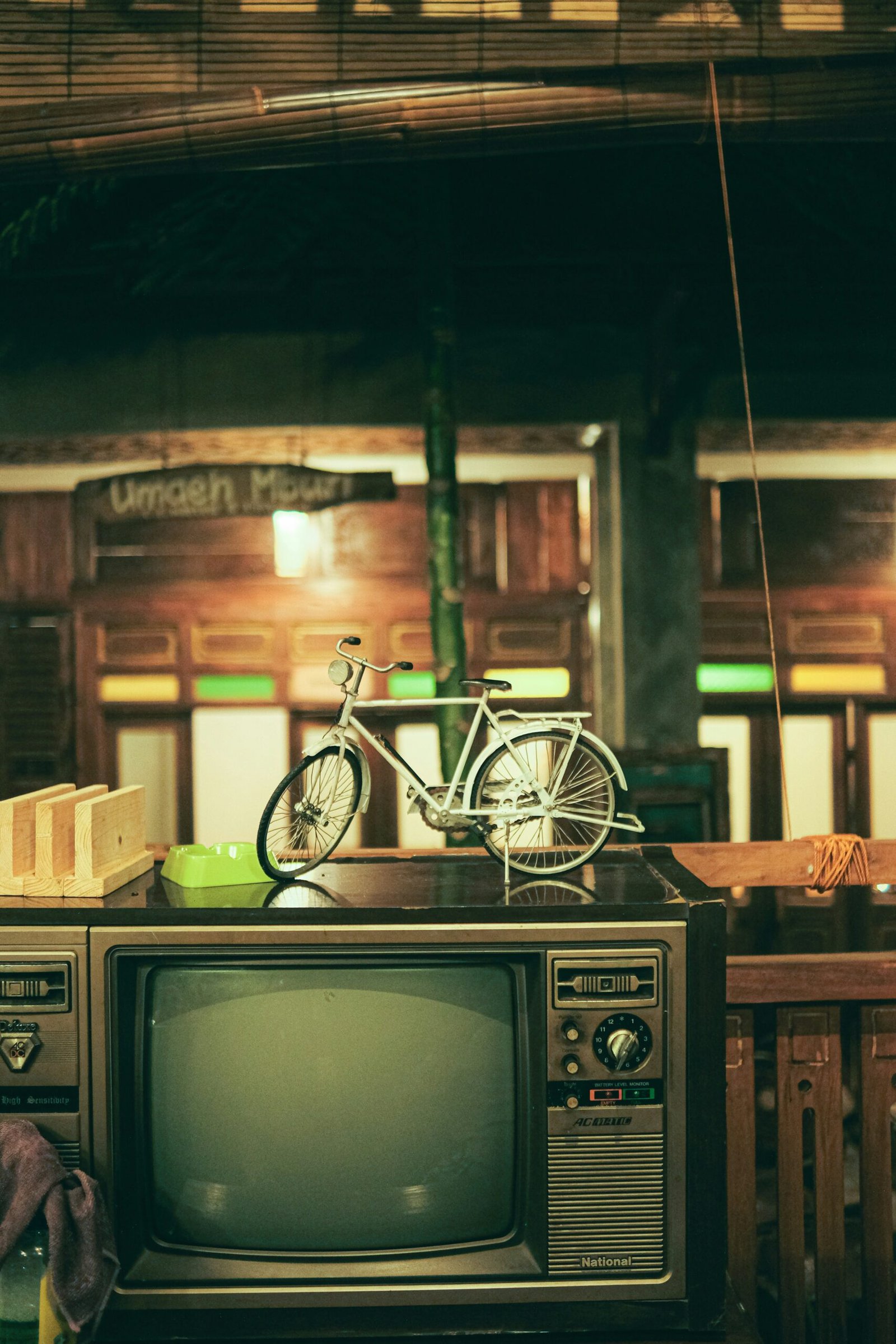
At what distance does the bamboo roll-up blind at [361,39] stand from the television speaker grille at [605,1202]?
1819mm

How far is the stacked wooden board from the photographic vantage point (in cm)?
171

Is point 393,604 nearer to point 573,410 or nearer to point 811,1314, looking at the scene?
point 573,410

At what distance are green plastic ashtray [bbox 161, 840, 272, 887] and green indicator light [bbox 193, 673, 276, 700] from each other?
335cm

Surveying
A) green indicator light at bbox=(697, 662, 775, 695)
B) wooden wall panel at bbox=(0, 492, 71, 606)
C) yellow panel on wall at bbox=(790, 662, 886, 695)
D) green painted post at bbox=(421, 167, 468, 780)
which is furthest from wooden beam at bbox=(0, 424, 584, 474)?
yellow panel on wall at bbox=(790, 662, 886, 695)

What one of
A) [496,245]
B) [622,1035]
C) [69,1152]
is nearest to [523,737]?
[622,1035]

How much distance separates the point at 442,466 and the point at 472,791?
7.25ft

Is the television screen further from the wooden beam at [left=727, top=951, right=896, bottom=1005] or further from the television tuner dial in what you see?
the wooden beam at [left=727, top=951, right=896, bottom=1005]

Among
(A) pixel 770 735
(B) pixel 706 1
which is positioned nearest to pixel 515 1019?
(B) pixel 706 1

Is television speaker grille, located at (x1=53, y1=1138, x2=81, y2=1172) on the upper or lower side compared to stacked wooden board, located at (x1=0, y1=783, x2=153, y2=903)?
lower

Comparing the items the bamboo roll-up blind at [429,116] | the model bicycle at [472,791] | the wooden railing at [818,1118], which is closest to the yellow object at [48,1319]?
the model bicycle at [472,791]

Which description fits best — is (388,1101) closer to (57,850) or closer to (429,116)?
(57,850)

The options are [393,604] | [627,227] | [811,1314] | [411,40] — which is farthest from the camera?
[393,604]

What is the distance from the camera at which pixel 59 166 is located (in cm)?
187

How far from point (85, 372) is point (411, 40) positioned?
3226 mm
